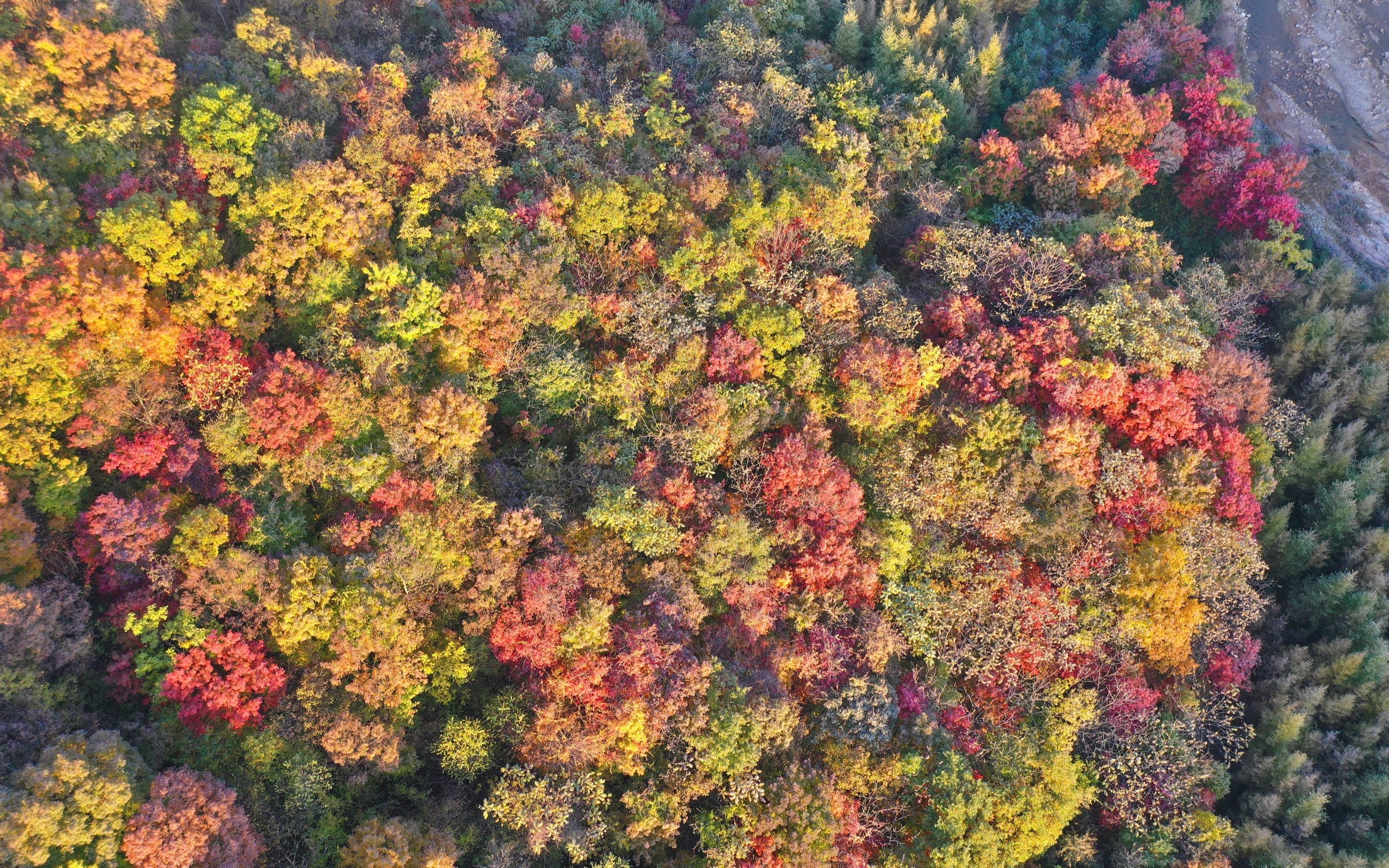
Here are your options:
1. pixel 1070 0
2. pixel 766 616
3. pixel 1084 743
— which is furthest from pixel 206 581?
pixel 1070 0

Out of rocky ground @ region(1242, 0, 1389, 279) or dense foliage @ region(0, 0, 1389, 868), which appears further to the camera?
rocky ground @ region(1242, 0, 1389, 279)

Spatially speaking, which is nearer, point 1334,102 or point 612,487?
point 612,487

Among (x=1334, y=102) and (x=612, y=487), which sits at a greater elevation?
(x=1334, y=102)

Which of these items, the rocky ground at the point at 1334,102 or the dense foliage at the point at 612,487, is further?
the rocky ground at the point at 1334,102

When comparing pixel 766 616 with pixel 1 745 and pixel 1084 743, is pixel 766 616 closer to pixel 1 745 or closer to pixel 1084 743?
pixel 1084 743
